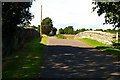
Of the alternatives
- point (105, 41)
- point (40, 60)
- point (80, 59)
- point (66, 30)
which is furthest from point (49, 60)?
point (66, 30)

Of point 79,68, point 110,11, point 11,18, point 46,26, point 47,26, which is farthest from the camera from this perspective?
point 47,26

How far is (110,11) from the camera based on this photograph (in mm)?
20922

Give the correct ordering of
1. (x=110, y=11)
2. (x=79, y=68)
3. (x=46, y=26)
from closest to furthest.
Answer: (x=79, y=68) → (x=110, y=11) → (x=46, y=26)

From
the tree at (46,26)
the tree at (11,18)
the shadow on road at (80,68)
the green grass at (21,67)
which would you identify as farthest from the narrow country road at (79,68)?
the tree at (46,26)

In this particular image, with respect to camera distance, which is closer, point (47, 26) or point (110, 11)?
point (110, 11)

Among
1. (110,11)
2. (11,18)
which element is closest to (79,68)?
(11,18)

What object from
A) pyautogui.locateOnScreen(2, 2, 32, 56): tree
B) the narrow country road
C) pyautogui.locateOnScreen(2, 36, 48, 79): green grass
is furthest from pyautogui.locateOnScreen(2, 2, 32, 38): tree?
the narrow country road

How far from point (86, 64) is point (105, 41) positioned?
15.0 m

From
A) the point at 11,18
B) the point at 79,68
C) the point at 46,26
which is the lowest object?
the point at 79,68

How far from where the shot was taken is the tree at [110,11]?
19.4 m

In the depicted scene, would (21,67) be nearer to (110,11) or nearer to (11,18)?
(11,18)

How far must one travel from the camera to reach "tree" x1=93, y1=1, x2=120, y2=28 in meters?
19.4

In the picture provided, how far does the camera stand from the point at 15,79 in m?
11.4

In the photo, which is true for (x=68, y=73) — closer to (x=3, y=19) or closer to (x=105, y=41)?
(x=3, y=19)
